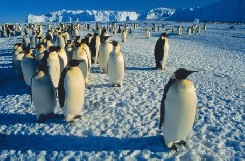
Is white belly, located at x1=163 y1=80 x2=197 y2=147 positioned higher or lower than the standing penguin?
lower

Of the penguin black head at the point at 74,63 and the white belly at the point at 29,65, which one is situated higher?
the penguin black head at the point at 74,63

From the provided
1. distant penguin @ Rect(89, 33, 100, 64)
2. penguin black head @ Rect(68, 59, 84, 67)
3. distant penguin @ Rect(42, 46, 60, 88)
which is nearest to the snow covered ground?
distant penguin @ Rect(42, 46, 60, 88)

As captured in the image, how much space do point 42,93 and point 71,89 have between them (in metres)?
0.66

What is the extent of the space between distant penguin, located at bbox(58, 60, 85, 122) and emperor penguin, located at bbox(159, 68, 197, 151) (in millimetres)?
1986

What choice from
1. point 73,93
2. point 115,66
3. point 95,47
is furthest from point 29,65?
point 95,47

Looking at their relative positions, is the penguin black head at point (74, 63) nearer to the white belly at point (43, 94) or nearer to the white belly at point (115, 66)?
the white belly at point (43, 94)

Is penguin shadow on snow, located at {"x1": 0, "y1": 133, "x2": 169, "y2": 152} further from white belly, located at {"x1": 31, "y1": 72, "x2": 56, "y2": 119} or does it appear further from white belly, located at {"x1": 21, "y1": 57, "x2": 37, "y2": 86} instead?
white belly, located at {"x1": 21, "y1": 57, "x2": 37, "y2": 86}

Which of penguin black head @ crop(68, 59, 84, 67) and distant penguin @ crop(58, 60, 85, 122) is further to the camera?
penguin black head @ crop(68, 59, 84, 67)

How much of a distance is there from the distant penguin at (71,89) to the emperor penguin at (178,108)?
1.99 metres

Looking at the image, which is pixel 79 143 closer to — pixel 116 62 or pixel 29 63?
pixel 116 62

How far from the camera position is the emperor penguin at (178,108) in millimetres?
4750

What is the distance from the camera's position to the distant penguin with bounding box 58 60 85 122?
6051 mm

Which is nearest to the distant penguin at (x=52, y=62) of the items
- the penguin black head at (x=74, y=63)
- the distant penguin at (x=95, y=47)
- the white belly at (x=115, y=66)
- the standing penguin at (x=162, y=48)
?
the white belly at (x=115, y=66)

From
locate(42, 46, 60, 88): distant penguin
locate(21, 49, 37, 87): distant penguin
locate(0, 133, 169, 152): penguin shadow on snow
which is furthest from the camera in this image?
locate(21, 49, 37, 87): distant penguin
